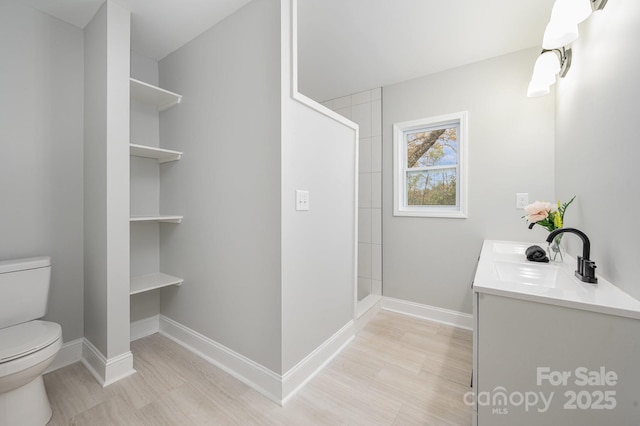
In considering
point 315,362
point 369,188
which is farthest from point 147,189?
point 369,188

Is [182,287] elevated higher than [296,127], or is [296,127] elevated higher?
[296,127]

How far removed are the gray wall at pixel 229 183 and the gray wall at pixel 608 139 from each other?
1502 millimetres

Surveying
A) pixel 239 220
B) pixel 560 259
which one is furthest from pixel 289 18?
pixel 560 259

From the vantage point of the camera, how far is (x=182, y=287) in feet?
7.13

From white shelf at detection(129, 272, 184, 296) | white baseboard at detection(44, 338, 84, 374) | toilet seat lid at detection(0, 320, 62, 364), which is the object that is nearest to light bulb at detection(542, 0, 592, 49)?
white shelf at detection(129, 272, 184, 296)

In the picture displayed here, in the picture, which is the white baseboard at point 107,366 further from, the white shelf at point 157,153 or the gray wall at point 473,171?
the gray wall at point 473,171

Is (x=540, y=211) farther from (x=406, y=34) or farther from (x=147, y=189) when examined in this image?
(x=147, y=189)

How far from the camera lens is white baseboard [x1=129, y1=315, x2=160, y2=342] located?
221 cm

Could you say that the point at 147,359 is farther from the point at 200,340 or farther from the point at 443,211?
the point at 443,211

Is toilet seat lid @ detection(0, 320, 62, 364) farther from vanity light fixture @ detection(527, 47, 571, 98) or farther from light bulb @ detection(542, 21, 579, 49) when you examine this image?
vanity light fixture @ detection(527, 47, 571, 98)

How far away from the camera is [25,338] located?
1351mm

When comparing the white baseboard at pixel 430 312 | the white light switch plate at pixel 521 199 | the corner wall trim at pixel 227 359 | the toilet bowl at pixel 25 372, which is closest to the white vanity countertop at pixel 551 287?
the white light switch plate at pixel 521 199

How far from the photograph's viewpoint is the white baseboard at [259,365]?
1549 mm

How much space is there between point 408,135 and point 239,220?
2.09 meters
